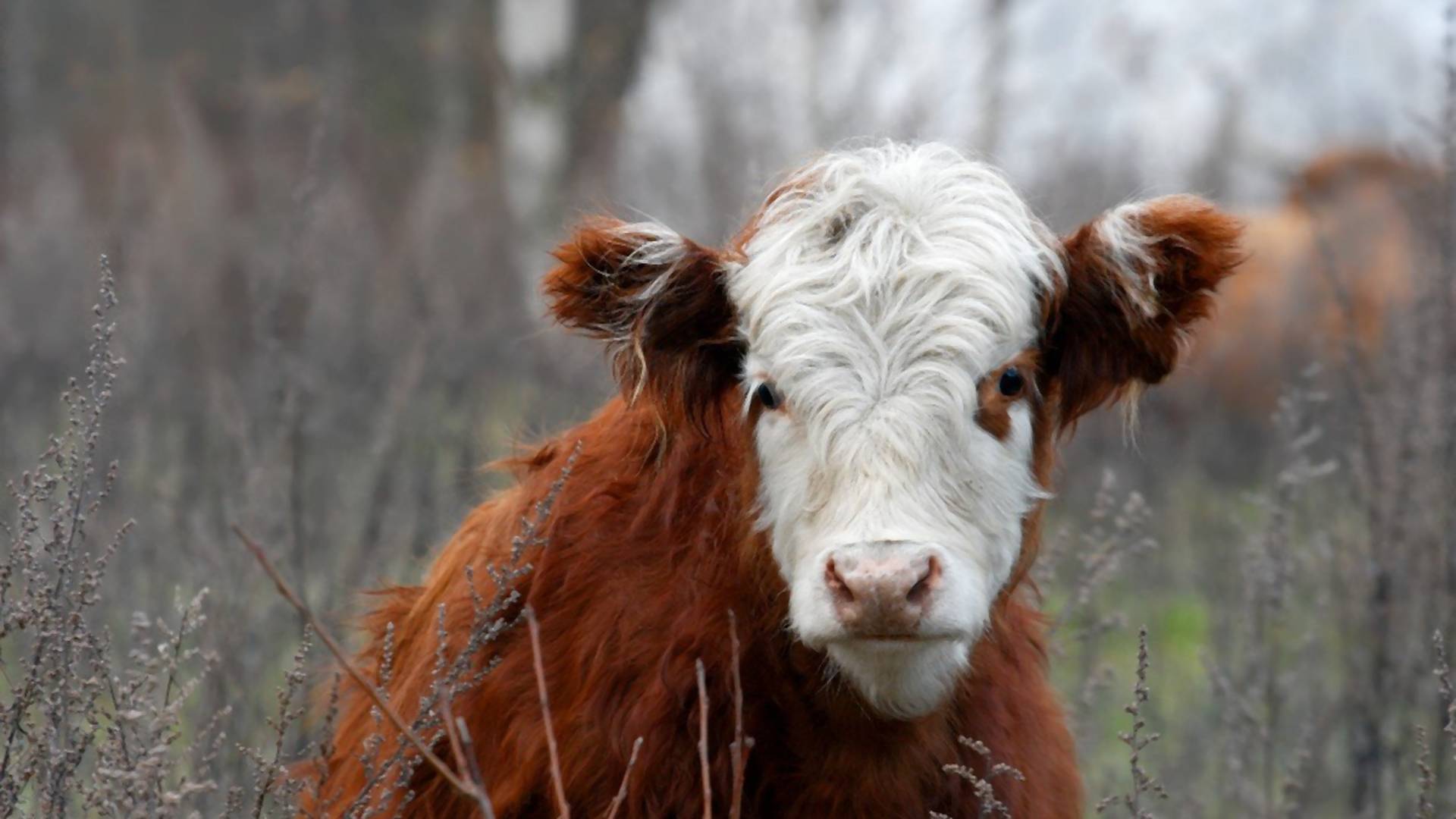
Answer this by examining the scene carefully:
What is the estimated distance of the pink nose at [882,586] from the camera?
8.89 ft

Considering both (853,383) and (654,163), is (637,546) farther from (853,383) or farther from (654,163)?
(654,163)

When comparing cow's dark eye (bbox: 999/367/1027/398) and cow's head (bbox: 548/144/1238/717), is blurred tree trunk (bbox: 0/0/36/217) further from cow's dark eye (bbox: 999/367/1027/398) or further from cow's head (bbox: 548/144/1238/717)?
cow's dark eye (bbox: 999/367/1027/398)

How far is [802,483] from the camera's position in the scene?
3.00 meters

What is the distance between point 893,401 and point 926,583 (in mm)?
355

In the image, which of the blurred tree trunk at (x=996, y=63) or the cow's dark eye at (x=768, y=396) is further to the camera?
the blurred tree trunk at (x=996, y=63)

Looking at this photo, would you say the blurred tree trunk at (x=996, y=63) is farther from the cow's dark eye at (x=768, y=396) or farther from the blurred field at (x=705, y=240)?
the cow's dark eye at (x=768, y=396)

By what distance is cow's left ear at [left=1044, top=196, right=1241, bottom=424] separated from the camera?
10.6 ft

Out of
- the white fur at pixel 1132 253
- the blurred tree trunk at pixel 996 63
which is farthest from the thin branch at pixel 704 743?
the blurred tree trunk at pixel 996 63

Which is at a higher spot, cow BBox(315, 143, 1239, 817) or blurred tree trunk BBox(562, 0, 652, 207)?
blurred tree trunk BBox(562, 0, 652, 207)

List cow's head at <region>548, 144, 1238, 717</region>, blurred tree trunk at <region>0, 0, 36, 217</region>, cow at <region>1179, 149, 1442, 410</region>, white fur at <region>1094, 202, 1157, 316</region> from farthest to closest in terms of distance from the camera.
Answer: blurred tree trunk at <region>0, 0, 36, 217</region>
cow at <region>1179, 149, 1442, 410</region>
white fur at <region>1094, 202, 1157, 316</region>
cow's head at <region>548, 144, 1238, 717</region>

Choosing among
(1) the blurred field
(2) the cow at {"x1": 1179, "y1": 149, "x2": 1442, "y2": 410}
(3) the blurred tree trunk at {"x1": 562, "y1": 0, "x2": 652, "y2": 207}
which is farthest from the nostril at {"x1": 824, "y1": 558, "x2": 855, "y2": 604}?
(3) the blurred tree trunk at {"x1": 562, "y1": 0, "x2": 652, "y2": 207}

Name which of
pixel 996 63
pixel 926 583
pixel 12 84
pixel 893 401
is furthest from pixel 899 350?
pixel 12 84

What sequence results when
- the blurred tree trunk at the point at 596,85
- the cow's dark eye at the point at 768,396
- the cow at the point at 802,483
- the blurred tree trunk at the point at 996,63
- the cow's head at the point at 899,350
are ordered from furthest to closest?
the blurred tree trunk at the point at 596,85 → the blurred tree trunk at the point at 996,63 → the cow's dark eye at the point at 768,396 → the cow at the point at 802,483 → the cow's head at the point at 899,350

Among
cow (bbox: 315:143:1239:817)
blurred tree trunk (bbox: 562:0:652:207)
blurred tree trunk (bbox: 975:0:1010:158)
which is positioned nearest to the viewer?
cow (bbox: 315:143:1239:817)
